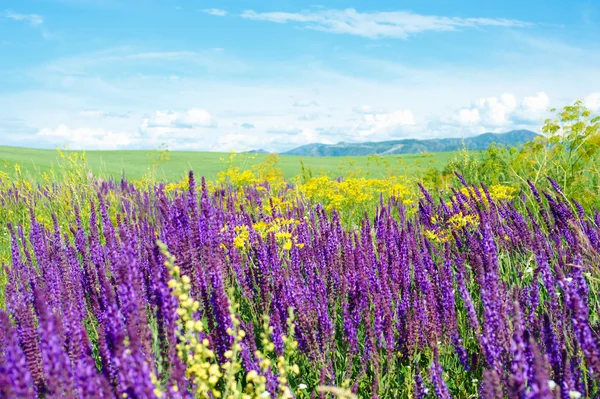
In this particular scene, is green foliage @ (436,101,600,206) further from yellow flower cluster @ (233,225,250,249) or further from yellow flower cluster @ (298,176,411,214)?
yellow flower cluster @ (233,225,250,249)

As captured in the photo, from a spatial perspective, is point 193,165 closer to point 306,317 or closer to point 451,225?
point 451,225

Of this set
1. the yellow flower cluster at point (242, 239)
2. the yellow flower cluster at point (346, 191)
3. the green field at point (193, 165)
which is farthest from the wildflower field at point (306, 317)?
the green field at point (193, 165)

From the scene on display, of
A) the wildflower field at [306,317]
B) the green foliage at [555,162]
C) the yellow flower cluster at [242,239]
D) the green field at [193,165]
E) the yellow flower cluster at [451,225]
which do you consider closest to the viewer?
the wildflower field at [306,317]

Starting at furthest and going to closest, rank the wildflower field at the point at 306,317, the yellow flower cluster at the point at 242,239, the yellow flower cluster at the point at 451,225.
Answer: the yellow flower cluster at the point at 451,225
the yellow flower cluster at the point at 242,239
the wildflower field at the point at 306,317

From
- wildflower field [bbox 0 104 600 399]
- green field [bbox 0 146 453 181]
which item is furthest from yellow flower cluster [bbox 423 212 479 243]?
green field [bbox 0 146 453 181]

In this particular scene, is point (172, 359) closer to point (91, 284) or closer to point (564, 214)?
point (91, 284)

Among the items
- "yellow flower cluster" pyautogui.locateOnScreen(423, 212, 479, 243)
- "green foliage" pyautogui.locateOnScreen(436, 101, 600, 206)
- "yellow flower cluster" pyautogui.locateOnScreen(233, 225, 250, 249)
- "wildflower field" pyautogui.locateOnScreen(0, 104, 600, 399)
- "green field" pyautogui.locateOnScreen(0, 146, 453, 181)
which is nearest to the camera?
"wildflower field" pyautogui.locateOnScreen(0, 104, 600, 399)

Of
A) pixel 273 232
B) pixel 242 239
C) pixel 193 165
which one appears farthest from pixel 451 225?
pixel 193 165

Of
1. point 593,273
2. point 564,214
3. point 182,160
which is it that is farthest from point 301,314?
point 182,160

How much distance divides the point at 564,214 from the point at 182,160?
39240mm

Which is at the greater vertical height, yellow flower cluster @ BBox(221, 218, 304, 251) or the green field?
the green field

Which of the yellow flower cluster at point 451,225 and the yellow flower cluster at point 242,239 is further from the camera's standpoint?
the yellow flower cluster at point 451,225

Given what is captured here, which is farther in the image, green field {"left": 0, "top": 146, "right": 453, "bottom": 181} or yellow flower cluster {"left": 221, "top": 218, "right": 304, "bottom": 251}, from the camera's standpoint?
green field {"left": 0, "top": 146, "right": 453, "bottom": 181}

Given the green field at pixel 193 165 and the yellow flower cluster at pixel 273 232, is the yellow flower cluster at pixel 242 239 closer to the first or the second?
the yellow flower cluster at pixel 273 232
